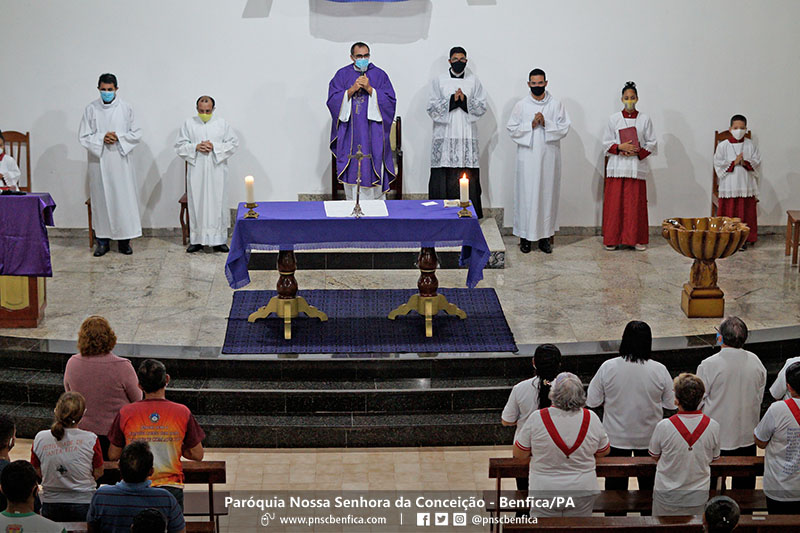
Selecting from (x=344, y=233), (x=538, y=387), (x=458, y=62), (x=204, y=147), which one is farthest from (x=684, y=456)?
(x=204, y=147)

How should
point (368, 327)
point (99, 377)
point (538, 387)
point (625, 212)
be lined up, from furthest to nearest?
point (625, 212) → point (368, 327) → point (99, 377) → point (538, 387)

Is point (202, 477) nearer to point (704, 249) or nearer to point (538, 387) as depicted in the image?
point (538, 387)

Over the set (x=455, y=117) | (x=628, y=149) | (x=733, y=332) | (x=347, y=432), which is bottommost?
(x=347, y=432)

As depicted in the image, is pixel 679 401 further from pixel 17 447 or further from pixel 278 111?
pixel 278 111

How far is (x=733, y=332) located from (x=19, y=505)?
3.54 m

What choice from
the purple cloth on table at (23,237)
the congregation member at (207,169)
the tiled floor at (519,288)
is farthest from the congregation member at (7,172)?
the purple cloth on table at (23,237)

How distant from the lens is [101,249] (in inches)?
413

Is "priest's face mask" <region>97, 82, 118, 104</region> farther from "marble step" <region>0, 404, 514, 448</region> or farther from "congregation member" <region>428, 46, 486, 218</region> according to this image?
"marble step" <region>0, 404, 514, 448</region>

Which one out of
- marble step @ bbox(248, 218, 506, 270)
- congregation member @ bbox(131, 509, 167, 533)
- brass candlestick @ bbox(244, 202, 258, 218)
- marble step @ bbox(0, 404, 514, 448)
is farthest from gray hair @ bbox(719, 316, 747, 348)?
marble step @ bbox(248, 218, 506, 270)

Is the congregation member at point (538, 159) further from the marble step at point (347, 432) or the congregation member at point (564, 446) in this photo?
the congregation member at point (564, 446)

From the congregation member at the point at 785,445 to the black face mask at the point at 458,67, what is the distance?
5.99m

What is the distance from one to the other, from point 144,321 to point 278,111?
3.47 metres

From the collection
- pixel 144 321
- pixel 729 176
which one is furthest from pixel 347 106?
pixel 729 176

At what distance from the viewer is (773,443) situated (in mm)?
5074
